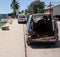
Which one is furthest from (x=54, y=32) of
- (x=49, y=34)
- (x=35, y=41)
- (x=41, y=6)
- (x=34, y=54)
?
(x=41, y=6)

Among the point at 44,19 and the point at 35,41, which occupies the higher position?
the point at 44,19

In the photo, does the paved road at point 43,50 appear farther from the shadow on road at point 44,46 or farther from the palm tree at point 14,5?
the palm tree at point 14,5

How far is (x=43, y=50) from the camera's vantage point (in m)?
12.0

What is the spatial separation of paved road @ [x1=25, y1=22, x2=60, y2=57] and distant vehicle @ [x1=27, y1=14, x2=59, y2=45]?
13.6 inches

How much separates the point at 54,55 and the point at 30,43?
10.2 feet

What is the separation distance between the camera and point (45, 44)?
13695 millimetres

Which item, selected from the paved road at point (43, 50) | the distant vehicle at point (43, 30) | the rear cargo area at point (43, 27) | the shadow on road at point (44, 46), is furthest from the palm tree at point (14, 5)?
the paved road at point (43, 50)

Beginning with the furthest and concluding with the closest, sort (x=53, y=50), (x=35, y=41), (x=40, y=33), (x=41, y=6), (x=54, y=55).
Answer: (x=41, y=6) < (x=40, y=33) < (x=35, y=41) < (x=53, y=50) < (x=54, y=55)

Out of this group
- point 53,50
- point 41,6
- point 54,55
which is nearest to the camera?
point 54,55

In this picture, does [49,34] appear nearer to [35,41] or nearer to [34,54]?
[35,41]

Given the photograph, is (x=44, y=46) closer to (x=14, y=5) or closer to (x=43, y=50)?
(x=43, y=50)

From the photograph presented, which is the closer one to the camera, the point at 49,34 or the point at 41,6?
the point at 49,34

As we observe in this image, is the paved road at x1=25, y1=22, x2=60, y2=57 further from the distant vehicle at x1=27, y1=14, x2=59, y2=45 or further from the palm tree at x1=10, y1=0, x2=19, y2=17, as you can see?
the palm tree at x1=10, y1=0, x2=19, y2=17

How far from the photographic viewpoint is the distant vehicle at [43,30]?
1297cm
